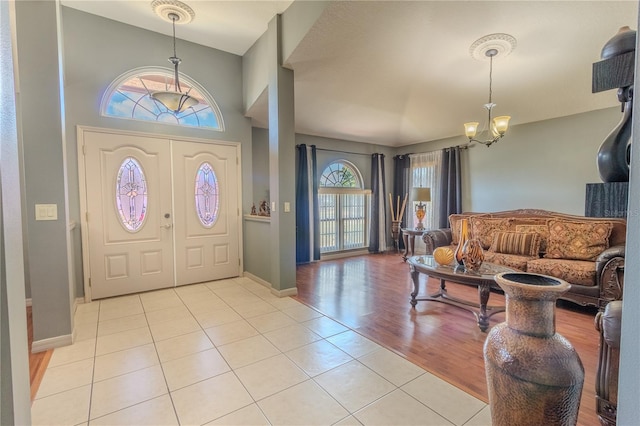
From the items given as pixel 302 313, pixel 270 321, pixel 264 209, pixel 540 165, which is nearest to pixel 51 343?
pixel 270 321

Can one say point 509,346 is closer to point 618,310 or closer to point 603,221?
point 618,310

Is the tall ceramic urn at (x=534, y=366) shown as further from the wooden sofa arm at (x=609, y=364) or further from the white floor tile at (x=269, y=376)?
the white floor tile at (x=269, y=376)

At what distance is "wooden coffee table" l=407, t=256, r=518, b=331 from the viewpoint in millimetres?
2781

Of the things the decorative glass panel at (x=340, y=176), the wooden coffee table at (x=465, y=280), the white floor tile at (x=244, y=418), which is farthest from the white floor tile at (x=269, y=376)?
the decorative glass panel at (x=340, y=176)

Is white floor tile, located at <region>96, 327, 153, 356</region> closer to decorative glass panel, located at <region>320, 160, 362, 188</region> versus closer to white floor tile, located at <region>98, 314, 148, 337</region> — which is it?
white floor tile, located at <region>98, 314, 148, 337</region>

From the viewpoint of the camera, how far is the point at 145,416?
169cm

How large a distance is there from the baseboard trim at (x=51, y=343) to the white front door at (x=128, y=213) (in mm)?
1283

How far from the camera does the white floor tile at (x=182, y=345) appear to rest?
92.5 inches

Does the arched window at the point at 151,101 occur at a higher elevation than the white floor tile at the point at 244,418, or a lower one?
higher

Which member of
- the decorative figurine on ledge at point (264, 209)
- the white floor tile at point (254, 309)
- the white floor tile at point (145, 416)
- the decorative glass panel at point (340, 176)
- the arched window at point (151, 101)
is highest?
the arched window at point (151, 101)

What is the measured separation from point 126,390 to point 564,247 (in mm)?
4856

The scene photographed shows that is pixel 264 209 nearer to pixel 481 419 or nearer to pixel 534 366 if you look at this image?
pixel 481 419

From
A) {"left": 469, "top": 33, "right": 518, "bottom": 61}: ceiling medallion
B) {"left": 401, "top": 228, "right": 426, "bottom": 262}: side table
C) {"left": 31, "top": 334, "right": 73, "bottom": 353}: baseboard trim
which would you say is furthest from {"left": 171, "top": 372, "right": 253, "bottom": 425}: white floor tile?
{"left": 401, "top": 228, "right": 426, "bottom": 262}: side table

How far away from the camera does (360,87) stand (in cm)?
436
